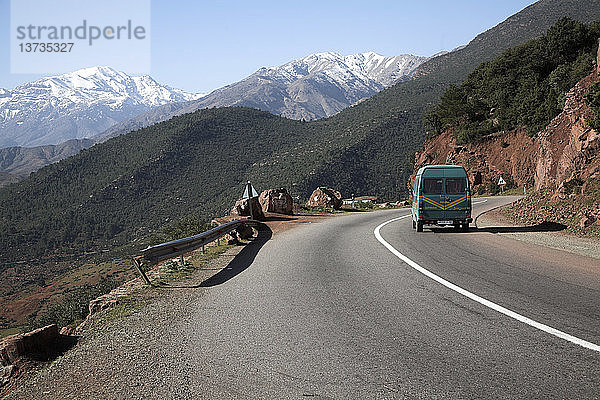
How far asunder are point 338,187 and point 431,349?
11161cm

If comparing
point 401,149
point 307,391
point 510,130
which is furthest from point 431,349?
point 401,149

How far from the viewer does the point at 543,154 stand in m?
28.5

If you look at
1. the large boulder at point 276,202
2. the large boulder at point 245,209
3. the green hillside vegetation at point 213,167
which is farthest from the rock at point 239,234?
the green hillside vegetation at point 213,167

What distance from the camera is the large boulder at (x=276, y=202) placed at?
2795 centimetres

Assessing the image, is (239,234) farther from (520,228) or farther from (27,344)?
(27,344)

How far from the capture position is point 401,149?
12744 centimetres

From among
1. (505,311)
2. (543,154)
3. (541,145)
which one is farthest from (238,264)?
(541,145)

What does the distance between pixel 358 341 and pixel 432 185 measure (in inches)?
463

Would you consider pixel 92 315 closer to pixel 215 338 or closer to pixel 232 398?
pixel 215 338

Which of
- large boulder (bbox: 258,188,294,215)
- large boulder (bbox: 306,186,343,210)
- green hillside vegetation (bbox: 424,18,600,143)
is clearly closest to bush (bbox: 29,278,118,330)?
large boulder (bbox: 258,188,294,215)

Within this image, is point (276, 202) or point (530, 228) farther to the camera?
point (276, 202)

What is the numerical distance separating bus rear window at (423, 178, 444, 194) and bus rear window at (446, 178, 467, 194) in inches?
9.5

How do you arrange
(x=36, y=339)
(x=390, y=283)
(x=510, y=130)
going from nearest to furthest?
(x=36, y=339) → (x=390, y=283) → (x=510, y=130)

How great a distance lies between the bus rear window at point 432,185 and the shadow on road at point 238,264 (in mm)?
5875
